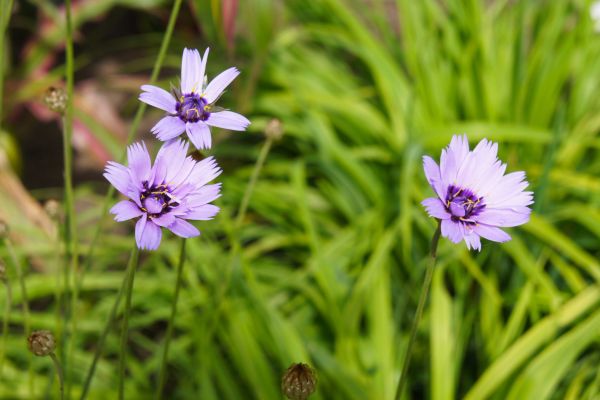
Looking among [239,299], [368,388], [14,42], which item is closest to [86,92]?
[14,42]

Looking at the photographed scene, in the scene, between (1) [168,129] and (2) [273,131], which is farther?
(2) [273,131]

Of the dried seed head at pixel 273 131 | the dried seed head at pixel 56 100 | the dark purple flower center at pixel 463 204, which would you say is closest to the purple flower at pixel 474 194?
the dark purple flower center at pixel 463 204

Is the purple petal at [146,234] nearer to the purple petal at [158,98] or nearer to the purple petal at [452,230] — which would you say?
the purple petal at [158,98]

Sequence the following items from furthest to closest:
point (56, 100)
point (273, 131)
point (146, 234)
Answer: point (273, 131) → point (56, 100) → point (146, 234)

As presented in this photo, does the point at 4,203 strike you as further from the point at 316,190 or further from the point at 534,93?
the point at 534,93

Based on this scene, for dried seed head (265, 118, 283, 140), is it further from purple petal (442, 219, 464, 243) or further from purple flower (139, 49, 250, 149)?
purple petal (442, 219, 464, 243)

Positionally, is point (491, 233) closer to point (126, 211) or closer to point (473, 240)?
point (473, 240)

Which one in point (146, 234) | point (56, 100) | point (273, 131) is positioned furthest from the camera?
point (273, 131)

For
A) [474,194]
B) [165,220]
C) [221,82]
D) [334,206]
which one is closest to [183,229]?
[165,220]

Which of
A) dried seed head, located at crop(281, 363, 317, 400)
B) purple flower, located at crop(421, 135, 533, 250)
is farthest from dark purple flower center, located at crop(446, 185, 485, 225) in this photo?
dried seed head, located at crop(281, 363, 317, 400)
